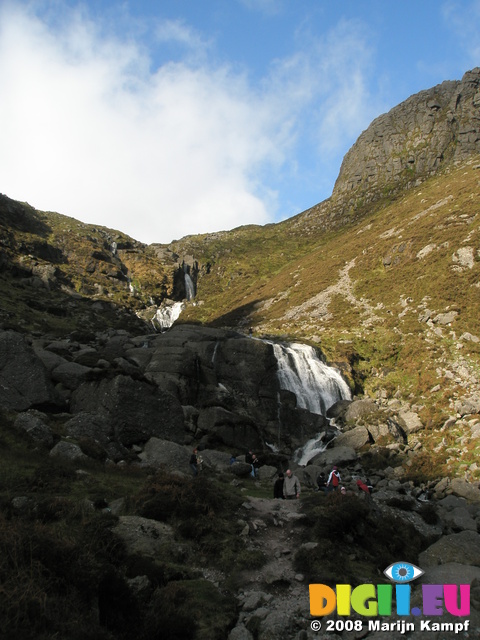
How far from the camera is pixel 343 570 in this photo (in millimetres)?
10406

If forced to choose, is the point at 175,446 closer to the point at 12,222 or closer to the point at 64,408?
the point at 64,408

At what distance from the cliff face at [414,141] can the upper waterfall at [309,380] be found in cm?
9664

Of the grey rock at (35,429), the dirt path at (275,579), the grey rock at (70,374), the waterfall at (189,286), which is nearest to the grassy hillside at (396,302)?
the waterfall at (189,286)

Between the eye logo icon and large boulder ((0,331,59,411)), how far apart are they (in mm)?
20703

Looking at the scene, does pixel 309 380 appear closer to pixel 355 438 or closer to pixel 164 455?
pixel 355 438

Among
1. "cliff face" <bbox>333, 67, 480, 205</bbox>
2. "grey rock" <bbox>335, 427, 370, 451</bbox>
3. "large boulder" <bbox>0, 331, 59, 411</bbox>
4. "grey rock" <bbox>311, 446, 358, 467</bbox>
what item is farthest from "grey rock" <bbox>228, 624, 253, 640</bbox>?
"cliff face" <bbox>333, 67, 480, 205</bbox>

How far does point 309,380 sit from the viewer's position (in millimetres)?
46281

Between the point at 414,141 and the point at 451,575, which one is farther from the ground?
the point at 414,141

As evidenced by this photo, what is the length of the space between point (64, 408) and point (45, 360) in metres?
6.81

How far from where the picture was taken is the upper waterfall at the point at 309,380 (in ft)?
145

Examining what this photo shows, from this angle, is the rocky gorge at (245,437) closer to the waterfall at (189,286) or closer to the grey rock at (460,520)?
the grey rock at (460,520)

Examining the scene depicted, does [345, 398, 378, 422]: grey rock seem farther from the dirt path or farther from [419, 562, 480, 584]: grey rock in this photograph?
[419, 562, 480, 584]: grey rock

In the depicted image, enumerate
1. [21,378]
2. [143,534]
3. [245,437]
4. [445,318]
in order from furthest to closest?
[445,318], [245,437], [21,378], [143,534]

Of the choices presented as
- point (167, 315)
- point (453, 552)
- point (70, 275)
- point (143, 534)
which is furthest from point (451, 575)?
point (70, 275)
